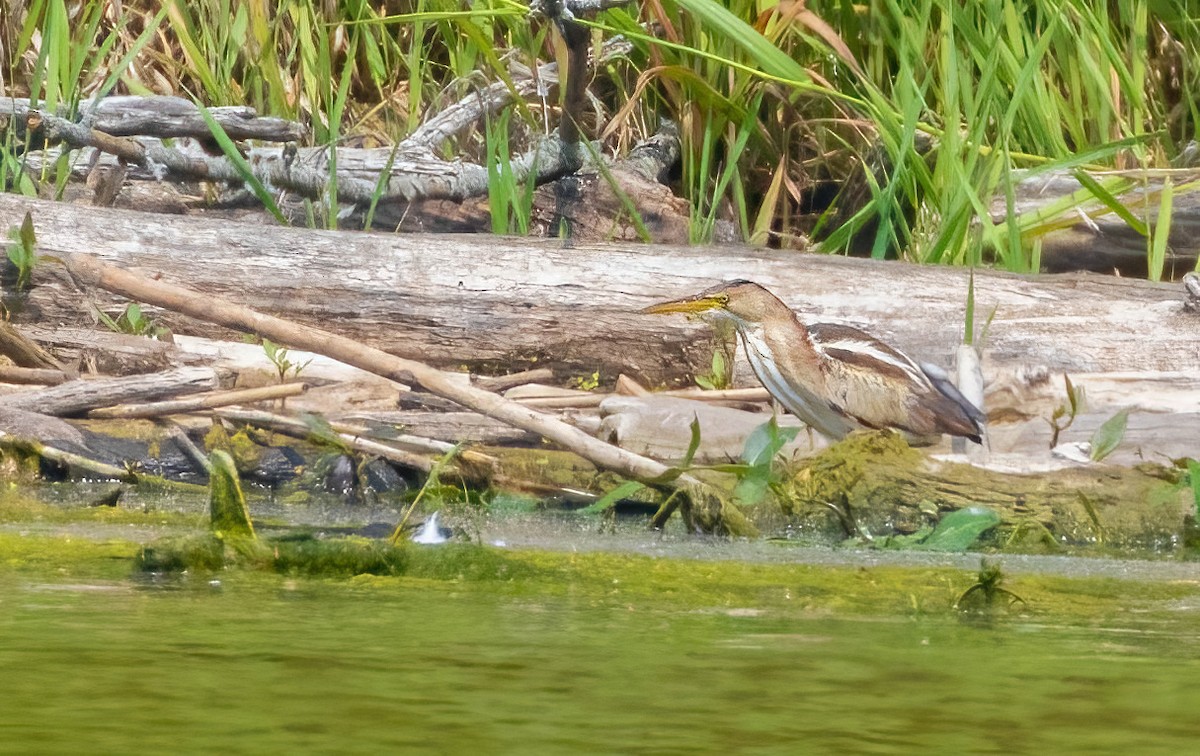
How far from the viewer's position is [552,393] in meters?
3.86

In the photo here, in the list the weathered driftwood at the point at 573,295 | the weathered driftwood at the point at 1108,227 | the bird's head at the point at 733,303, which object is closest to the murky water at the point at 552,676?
the bird's head at the point at 733,303

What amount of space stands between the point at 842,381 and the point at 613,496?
0.69 meters

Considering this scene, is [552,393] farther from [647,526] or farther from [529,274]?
[647,526]

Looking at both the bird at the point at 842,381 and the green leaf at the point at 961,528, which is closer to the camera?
the green leaf at the point at 961,528

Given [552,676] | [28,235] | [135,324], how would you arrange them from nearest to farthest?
1. [552,676]
2. [28,235]
3. [135,324]

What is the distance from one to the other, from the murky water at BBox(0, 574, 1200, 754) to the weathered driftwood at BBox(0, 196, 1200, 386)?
1932mm

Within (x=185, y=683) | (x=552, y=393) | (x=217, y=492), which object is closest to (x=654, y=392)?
(x=552, y=393)

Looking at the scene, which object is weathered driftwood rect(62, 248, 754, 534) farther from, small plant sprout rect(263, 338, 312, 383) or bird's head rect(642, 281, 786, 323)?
bird's head rect(642, 281, 786, 323)

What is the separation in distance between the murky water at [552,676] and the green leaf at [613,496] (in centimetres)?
107

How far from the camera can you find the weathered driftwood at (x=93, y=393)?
3555 mm

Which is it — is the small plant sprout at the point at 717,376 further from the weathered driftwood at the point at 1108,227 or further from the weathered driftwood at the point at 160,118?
the weathered driftwood at the point at 160,118

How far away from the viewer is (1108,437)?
3.41 meters

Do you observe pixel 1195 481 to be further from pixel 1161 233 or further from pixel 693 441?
pixel 1161 233

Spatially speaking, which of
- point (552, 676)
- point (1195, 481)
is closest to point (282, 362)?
point (1195, 481)
